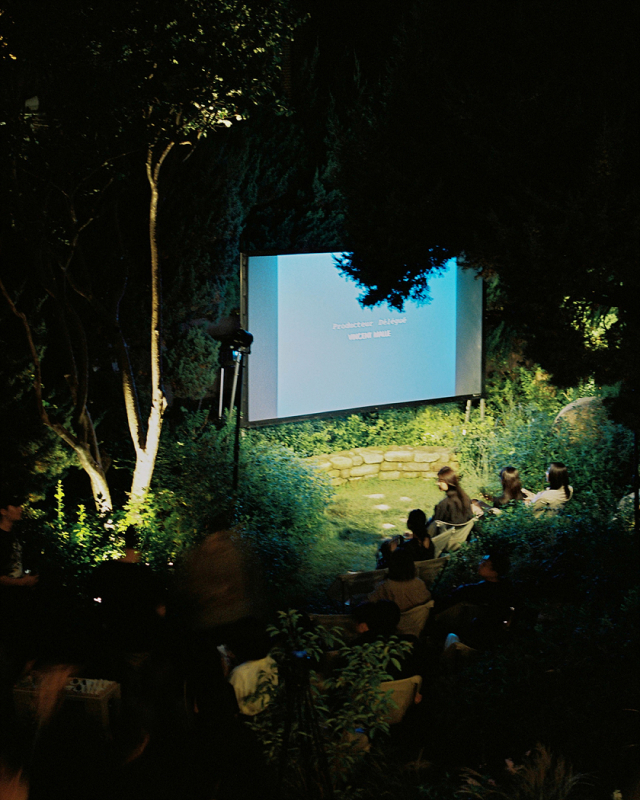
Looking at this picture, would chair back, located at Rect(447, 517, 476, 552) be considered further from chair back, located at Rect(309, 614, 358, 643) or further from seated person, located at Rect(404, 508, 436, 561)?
chair back, located at Rect(309, 614, 358, 643)

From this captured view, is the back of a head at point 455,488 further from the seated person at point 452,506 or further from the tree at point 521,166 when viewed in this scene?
the tree at point 521,166

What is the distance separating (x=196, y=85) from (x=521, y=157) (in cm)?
269

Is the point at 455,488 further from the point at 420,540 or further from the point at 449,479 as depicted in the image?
the point at 420,540

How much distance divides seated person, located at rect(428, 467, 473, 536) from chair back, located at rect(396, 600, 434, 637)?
6.93 ft

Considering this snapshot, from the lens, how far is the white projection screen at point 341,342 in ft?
30.1

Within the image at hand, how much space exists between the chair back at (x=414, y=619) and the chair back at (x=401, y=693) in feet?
2.08

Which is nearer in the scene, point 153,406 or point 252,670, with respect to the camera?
point 252,670

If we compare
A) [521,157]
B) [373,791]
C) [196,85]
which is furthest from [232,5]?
[373,791]

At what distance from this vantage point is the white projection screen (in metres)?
9.16

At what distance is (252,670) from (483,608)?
65.2 inches

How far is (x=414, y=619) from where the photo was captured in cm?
482

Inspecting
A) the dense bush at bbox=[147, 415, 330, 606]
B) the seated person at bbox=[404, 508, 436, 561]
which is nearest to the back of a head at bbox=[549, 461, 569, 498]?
the seated person at bbox=[404, 508, 436, 561]

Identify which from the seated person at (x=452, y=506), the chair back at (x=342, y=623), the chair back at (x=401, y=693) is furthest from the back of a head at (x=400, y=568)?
the seated person at (x=452, y=506)

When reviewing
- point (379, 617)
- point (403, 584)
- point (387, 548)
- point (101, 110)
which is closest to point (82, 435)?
point (101, 110)
